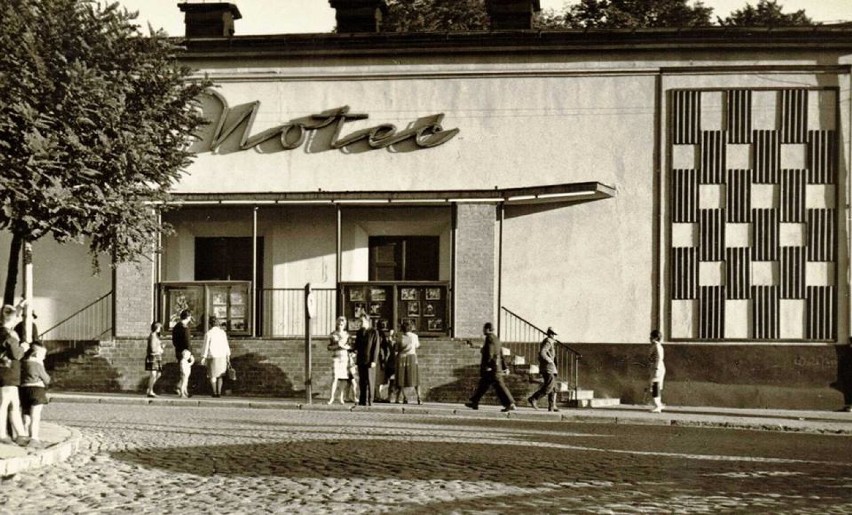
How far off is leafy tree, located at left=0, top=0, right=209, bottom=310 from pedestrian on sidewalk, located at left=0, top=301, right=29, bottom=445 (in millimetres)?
3307

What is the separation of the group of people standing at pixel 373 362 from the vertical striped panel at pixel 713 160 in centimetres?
753

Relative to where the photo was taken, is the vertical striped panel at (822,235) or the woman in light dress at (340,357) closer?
the woman in light dress at (340,357)

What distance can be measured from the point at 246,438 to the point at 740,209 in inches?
586

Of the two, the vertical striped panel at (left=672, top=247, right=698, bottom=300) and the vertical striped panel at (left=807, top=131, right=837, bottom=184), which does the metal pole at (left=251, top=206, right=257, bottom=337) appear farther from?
→ the vertical striped panel at (left=807, top=131, right=837, bottom=184)

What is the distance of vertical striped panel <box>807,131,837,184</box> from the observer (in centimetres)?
2780

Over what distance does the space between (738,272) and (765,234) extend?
1.01 meters

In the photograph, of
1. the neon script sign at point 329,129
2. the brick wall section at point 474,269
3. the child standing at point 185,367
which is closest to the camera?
the child standing at point 185,367

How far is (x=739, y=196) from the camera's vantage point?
2792cm

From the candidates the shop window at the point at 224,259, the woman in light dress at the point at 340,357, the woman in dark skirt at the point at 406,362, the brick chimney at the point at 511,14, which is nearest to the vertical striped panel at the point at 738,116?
the brick chimney at the point at 511,14

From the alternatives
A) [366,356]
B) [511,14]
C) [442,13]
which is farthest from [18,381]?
[442,13]

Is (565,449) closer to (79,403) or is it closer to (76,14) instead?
(76,14)

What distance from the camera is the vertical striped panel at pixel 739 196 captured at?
91.6 ft

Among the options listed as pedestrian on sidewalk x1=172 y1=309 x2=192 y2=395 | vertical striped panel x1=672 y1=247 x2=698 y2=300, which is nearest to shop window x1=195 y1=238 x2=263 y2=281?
pedestrian on sidewalk x1=172 y1=309 x2=192 y2=395

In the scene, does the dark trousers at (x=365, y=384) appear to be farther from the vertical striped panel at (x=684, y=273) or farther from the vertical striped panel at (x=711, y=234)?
the vertical striped panel at (x=711, y=234)
